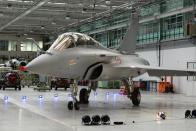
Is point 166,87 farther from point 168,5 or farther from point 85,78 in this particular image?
point 85,78

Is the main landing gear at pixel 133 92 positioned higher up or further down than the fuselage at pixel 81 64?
further down

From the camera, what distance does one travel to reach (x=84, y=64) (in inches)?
600

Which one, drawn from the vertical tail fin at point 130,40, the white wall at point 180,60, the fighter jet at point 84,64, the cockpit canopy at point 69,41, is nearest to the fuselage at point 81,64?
the fighter jet at point 84,64

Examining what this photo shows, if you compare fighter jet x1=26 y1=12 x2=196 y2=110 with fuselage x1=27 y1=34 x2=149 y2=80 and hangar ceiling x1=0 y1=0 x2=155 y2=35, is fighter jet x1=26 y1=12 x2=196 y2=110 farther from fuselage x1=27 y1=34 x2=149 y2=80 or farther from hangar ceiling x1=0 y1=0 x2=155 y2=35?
hangar ceiling x1=0 y1=0 x2=155 y2=35

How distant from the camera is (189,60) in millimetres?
32750

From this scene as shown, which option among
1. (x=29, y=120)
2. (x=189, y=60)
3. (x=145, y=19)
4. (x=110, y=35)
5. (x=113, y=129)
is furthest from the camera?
(x=110, y=35)

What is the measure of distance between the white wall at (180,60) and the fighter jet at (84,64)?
48.0 ft

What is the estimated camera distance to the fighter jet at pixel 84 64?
14.4 meters

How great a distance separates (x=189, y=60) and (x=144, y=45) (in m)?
9.20

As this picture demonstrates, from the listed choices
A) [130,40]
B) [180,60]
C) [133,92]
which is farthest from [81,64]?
[180,60]

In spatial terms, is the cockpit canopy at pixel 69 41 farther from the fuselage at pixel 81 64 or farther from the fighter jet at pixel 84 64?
the fuselage at pixel 81 64

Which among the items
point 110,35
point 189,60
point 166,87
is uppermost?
point 110,35

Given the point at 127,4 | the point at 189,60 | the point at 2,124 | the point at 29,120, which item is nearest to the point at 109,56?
the point at 29,120

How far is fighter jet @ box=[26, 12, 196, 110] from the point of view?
14375mm
